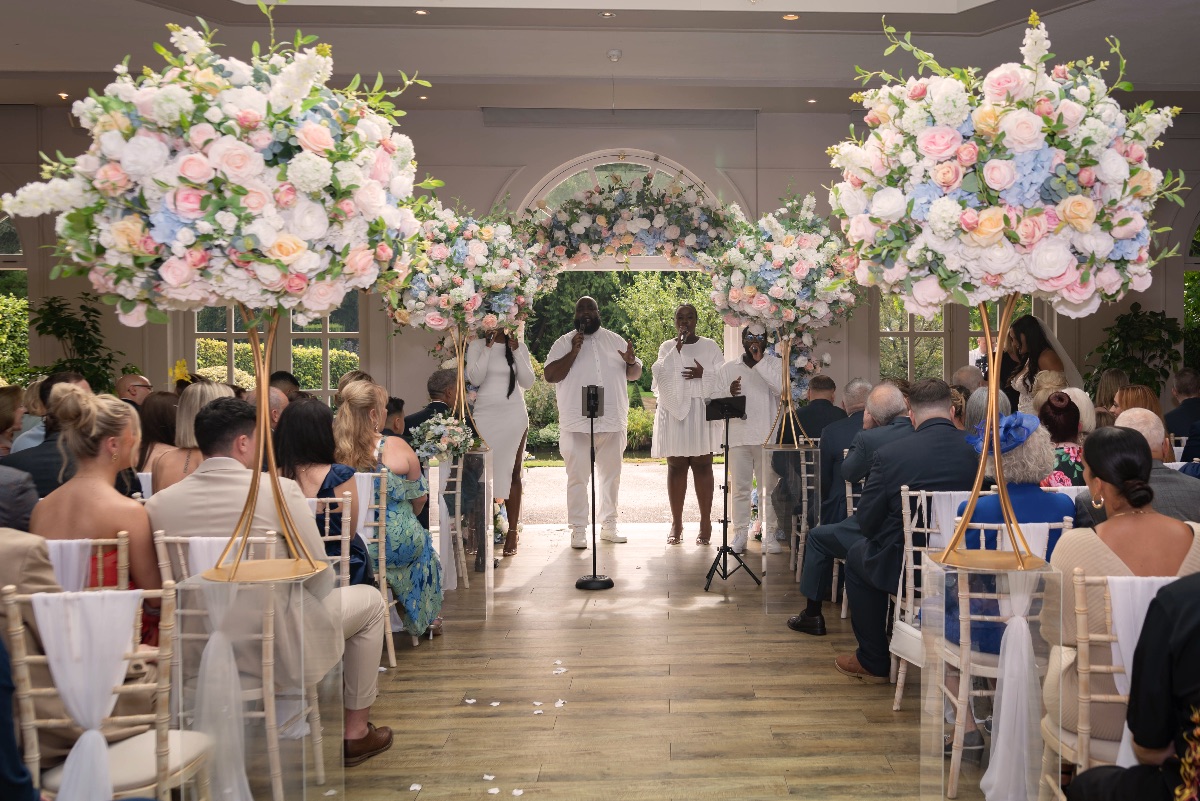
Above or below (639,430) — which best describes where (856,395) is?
above

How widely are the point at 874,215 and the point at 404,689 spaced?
3192 mm

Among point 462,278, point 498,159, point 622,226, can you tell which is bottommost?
point 462,278

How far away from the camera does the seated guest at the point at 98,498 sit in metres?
3.40

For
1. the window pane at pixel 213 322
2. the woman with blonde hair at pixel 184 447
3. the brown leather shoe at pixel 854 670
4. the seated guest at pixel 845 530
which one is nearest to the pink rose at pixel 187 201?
the woman with blonde hair at pixel 184 447

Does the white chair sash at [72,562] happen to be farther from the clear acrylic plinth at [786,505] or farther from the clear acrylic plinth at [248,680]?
the clear acrylic plinth at [786,505]

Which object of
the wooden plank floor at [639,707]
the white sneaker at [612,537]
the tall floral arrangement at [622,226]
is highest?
the tall floral arrangement at [622,226]

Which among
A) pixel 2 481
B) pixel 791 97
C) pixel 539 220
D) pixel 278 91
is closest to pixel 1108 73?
pixel 791 97

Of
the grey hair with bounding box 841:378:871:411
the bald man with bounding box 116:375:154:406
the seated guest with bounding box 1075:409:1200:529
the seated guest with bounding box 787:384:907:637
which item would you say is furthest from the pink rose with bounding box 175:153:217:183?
the grey hair with bounding box 841:378:871:411

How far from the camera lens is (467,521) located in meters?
6.75

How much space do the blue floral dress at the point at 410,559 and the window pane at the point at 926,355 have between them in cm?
630

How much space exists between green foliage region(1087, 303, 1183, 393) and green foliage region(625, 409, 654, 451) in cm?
899

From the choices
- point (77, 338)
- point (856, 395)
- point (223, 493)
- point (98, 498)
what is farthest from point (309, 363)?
point (98, 498)

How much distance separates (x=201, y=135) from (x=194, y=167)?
93 mm

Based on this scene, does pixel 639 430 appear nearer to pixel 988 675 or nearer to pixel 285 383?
pixel 285 383
